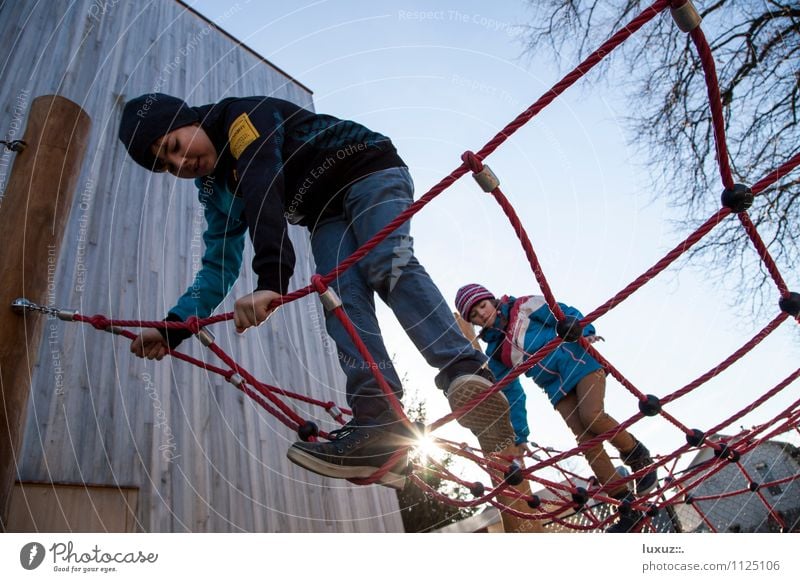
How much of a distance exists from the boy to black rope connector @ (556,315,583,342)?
0.42 feet

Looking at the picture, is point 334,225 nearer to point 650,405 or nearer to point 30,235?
point 30,235

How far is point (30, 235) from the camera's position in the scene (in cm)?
83

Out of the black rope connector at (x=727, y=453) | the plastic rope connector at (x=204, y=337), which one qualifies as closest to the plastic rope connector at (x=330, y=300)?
the plastic rope connector at (x=204, y=337)

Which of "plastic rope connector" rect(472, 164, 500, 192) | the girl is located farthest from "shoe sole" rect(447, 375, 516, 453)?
the girl

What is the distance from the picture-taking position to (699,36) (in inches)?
23.9

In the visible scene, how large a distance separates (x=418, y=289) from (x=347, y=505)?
3.77 ft

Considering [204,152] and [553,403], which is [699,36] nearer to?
[204,152]

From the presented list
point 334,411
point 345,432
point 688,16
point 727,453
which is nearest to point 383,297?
point 345,432

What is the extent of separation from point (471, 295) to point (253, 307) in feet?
2.65

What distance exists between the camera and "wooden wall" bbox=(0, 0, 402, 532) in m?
1.15

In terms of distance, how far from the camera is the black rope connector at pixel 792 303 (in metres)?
0.91

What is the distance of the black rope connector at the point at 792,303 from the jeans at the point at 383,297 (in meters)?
0.53

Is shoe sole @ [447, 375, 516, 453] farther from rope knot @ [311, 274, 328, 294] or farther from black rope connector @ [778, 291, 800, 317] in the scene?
black rope connector @ [778, 291, 800, 317]
